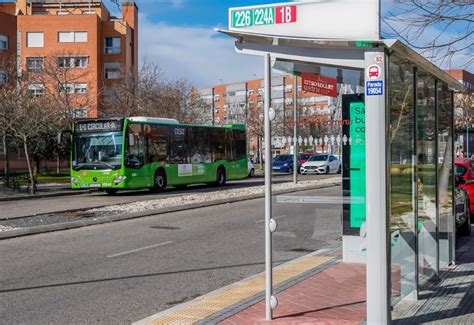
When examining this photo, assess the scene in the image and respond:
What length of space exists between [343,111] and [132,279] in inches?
147

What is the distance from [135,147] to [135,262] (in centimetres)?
1438

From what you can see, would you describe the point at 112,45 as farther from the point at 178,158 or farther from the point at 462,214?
the point at 462,214

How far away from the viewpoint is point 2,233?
1189 cm

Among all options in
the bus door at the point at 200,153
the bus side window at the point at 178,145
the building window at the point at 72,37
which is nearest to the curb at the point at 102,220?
the bus side window at the point at 178,145

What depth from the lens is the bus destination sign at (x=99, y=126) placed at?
22.8 m

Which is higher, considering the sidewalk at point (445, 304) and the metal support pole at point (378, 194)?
the metal support pole at point (378, 194)

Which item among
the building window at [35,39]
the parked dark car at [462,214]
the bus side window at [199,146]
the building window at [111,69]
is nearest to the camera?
the parked dark car at [462,214]

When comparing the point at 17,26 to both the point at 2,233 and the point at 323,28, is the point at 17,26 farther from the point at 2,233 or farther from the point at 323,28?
the point at 323,28

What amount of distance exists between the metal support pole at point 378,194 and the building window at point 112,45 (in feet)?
199

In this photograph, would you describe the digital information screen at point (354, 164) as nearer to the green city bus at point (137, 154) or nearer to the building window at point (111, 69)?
the green city bus at point (137, 154)

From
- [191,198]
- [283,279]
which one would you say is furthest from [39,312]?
[191,198]

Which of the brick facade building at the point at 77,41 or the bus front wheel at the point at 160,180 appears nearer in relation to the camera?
the bus front wheel at the point at 160,180

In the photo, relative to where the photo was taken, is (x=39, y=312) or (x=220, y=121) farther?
(x=220, y=121)

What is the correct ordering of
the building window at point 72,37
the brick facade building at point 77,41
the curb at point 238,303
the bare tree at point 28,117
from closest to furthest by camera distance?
the curb at point 238,303 → the bare tree at point 28,117 → the brick facade building at point 77,41 → the building window at point 72,37
